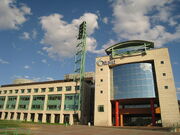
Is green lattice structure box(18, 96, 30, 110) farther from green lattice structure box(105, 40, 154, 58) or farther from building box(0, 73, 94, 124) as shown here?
green lattice structure box(105, 40, 154, 58)

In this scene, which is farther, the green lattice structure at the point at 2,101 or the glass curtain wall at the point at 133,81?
the green lattice structure at the point at 2,101

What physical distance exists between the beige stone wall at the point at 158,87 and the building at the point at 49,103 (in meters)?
10.6

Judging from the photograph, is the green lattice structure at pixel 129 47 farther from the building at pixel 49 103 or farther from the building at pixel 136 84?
the building at pixel 49 103

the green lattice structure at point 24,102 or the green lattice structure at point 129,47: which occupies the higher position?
the green lattice structure at point 129,47

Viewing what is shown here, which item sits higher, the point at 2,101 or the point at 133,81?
the point at 133,81

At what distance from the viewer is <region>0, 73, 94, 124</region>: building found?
221 ft

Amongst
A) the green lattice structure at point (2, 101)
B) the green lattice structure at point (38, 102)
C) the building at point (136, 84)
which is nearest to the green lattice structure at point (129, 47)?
the building at point (136, 84)

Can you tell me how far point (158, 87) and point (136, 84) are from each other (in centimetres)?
730

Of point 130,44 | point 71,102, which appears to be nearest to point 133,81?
point 130,44

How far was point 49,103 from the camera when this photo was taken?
241 feet

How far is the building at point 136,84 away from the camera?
50.1 metres

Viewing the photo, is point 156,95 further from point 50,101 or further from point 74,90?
point 50,101

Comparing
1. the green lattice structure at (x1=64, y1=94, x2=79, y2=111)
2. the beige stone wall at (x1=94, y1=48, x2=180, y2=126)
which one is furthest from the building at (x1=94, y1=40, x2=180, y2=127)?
the green lattice structure at (x1=64, y1=94, x2=79, y2=111)

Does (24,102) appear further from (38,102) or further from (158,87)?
(158,87)
